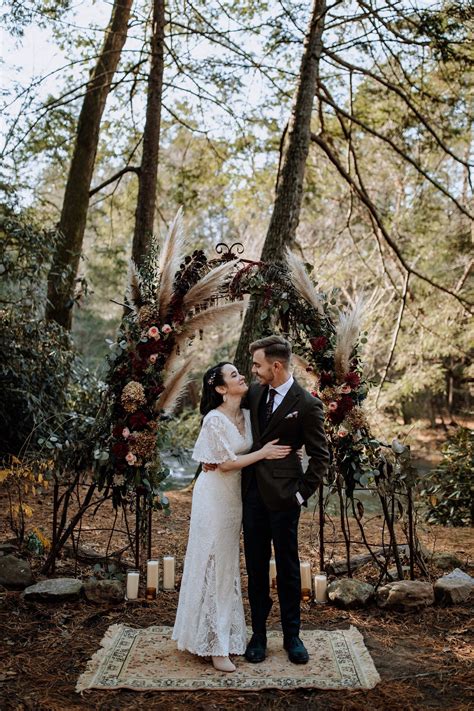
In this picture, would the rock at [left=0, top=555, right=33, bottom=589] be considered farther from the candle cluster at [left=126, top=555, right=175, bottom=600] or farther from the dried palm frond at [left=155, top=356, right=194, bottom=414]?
the dried palm frond at [left=155, top=356, right=194, bottom=414]

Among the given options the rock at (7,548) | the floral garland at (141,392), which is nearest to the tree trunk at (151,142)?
the floral garland at (141,392)

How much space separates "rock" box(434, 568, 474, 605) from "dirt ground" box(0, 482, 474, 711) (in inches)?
2.8

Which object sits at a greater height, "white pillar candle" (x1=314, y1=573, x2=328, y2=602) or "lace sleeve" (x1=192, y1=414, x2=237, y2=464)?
"lace sleeve" (x1=192, y1=414, x2=237, y2=464)

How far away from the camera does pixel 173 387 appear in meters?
4.52

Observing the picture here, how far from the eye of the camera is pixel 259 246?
18328 millimetres

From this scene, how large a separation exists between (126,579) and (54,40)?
7.06 metres

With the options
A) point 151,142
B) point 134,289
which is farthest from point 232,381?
point 151,142

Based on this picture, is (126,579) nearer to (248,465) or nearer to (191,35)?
(248,465)

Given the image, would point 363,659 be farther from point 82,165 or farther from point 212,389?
point 82,165

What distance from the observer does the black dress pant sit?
3.51 m

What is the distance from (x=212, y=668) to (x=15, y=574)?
1669mm

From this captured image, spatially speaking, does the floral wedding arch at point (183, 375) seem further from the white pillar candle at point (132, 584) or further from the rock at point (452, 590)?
the white pillar candle at point (132, 584)

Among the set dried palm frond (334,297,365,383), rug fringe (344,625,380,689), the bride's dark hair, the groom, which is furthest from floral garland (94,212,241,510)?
rug fringe (344,625,380,689)

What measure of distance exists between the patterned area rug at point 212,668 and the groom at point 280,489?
0.40 ft
